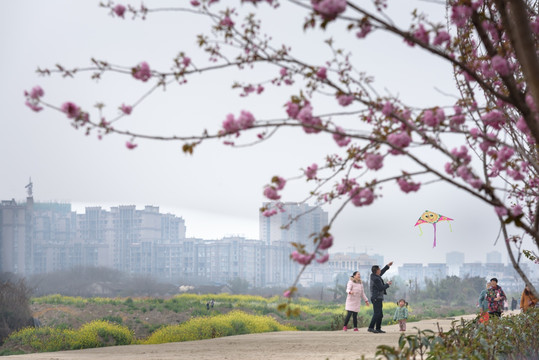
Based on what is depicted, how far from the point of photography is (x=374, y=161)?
4.10m

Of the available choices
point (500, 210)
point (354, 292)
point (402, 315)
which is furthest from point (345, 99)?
point (402, 315)

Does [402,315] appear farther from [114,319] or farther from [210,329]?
[114,319]

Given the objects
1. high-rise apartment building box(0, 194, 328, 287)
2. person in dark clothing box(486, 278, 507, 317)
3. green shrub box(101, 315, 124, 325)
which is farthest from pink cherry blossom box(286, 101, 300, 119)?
high-rise apartment building box(0, 194, 328, 287)

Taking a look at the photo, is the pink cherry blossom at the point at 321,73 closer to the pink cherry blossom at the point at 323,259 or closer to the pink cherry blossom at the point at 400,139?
the pink cherry blossom at the point at 400,139

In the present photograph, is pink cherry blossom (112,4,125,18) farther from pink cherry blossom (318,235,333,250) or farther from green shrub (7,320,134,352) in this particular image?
green shrub (7,320,134,352)

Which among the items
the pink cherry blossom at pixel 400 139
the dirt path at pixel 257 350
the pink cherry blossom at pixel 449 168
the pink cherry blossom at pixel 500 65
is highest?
the pink cherry blossom at pixel 500 65

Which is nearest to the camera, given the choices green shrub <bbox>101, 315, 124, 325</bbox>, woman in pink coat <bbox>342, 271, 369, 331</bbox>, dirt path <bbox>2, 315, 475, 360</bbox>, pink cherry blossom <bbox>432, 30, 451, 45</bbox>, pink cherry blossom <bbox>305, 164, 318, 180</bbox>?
pink cherry blossom <bbox>432, 30, 451, 45</bbox>

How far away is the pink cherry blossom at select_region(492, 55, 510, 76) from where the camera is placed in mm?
3879

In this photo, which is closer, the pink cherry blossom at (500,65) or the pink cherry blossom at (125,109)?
the pink cherry blossom at (500,65)

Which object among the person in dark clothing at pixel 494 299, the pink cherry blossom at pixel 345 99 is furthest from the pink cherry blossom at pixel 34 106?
the person in dark clothing at pixel 494 299

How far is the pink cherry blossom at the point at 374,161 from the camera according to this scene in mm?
4098

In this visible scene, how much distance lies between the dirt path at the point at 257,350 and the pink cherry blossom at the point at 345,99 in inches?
209

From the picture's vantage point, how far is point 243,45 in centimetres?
453

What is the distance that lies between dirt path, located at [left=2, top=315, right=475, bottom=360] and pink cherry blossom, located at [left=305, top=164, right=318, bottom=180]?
480 centimetres
